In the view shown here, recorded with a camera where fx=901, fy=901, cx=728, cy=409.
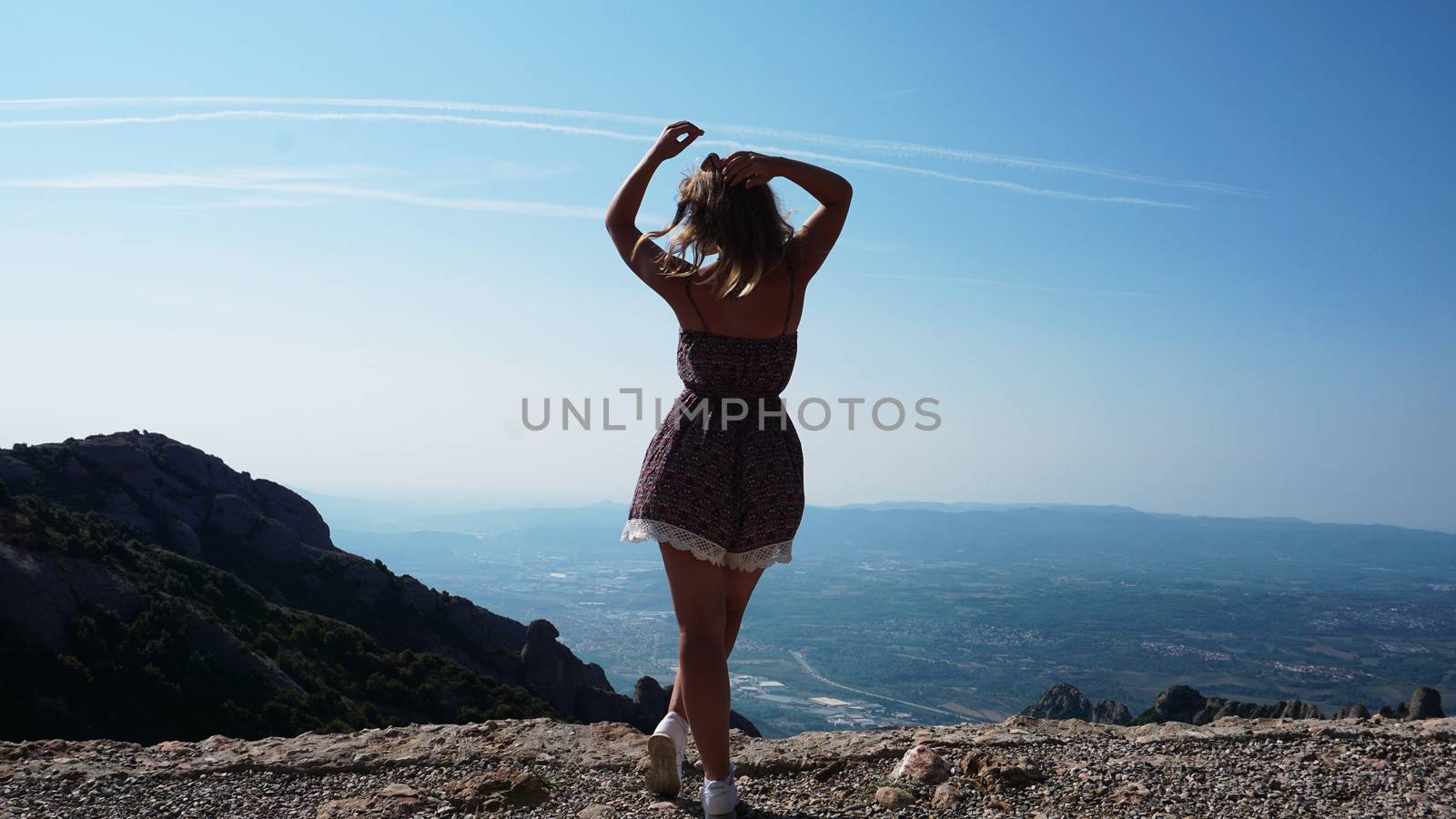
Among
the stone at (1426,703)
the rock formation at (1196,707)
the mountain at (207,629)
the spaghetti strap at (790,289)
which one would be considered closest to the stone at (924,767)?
the spaghetti strap at (790,289)

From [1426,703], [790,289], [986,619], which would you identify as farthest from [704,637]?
[986,619]

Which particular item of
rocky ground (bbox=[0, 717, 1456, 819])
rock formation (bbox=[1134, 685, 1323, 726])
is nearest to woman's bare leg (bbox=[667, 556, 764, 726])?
rocky ground (bbox=[0, 717, 1456, 819])

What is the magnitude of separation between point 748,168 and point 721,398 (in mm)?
851

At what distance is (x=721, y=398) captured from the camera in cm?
344

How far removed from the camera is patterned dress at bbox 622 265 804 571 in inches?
130

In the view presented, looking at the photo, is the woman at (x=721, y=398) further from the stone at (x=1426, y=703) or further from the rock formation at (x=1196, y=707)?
the stone at (x=1426, y=703)

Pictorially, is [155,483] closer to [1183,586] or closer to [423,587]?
[423,587]

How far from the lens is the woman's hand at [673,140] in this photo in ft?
11.6

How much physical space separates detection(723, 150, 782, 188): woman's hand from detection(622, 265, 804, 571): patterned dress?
14.2 inches

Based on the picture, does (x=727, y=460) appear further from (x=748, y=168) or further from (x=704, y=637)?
(x=748, y=168)

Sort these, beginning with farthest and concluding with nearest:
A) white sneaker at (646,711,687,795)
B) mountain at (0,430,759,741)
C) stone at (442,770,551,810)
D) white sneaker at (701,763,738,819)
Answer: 1. mountain at (0,430,759,741)
2. stone at (442,770,551,810)
3. white sneaker at (646,711,687,795)
4. white sneaker at (701,763,738,819)

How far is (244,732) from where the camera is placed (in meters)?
15.6

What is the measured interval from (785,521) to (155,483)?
30.8 meters

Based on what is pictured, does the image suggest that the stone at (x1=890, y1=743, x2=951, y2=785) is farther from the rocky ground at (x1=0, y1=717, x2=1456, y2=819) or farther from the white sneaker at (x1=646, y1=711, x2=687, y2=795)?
the white sneaker at (x1=646, y1=711, x2=687, y2=795)
